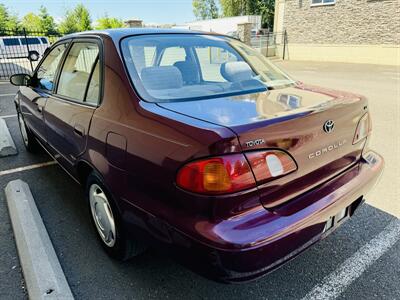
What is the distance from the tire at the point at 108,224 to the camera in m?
2.19

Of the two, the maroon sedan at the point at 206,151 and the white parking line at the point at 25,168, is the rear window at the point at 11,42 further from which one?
the maroon sedan at the point at 206,151

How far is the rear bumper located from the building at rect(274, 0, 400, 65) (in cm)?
1694

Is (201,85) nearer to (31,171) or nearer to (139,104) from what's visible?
(139,104)

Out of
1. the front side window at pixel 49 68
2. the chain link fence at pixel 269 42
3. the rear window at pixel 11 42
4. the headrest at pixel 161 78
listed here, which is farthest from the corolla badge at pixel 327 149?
the rear window at pixel 11 42

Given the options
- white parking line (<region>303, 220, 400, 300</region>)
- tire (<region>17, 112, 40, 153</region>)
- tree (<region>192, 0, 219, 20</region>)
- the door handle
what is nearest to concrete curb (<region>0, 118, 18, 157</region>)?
tire (<region>17, 112, 40, 153</region>)

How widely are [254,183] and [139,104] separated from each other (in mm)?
848

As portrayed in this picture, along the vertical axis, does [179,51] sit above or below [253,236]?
above

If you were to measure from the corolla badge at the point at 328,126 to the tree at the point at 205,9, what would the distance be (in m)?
64.4

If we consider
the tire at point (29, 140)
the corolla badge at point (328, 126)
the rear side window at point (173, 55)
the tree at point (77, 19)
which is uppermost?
the tree at point (77, 19)

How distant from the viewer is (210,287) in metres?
2.16

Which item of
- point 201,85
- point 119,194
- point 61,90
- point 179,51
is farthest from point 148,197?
point 61,90

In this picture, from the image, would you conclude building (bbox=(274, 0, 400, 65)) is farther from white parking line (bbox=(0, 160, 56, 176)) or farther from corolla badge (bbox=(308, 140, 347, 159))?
white parking line (bbox=(0, 160, 56, 176))

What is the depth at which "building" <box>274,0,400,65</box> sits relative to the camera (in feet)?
51.4

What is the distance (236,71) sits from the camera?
2.72m
